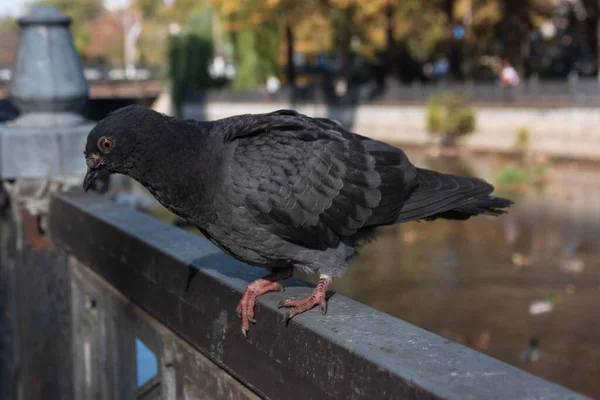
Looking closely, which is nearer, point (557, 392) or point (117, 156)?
point (557, 392)

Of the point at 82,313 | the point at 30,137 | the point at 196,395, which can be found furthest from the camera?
the point at 30,137

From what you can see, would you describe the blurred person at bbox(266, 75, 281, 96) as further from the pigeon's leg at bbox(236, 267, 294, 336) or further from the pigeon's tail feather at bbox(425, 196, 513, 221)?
the pigeon's leg at bbox(236, 267, 294, 336)

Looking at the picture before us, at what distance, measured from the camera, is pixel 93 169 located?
3.25m

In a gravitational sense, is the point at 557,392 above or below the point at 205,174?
below

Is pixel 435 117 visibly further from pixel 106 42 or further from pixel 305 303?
pixel 106 42

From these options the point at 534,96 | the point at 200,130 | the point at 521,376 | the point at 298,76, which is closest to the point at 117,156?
the point at 200,130

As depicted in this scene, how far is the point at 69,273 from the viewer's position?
17.0 feet

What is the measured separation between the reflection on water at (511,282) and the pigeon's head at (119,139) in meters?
6.78

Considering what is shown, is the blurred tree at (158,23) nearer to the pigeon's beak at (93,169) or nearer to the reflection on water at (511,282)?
the reflection on water at (511,282)

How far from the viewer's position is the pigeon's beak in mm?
3197

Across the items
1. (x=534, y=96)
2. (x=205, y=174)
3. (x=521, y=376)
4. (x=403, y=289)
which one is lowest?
(x=403, y=289)

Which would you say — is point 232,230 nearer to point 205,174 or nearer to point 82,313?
point 205,174

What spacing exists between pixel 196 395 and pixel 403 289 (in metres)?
9.42

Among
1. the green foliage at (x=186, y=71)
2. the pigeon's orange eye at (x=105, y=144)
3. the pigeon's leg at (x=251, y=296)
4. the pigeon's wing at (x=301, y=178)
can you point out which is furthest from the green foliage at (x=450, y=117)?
the pigeon's orange eye at (x=105, y=144)
